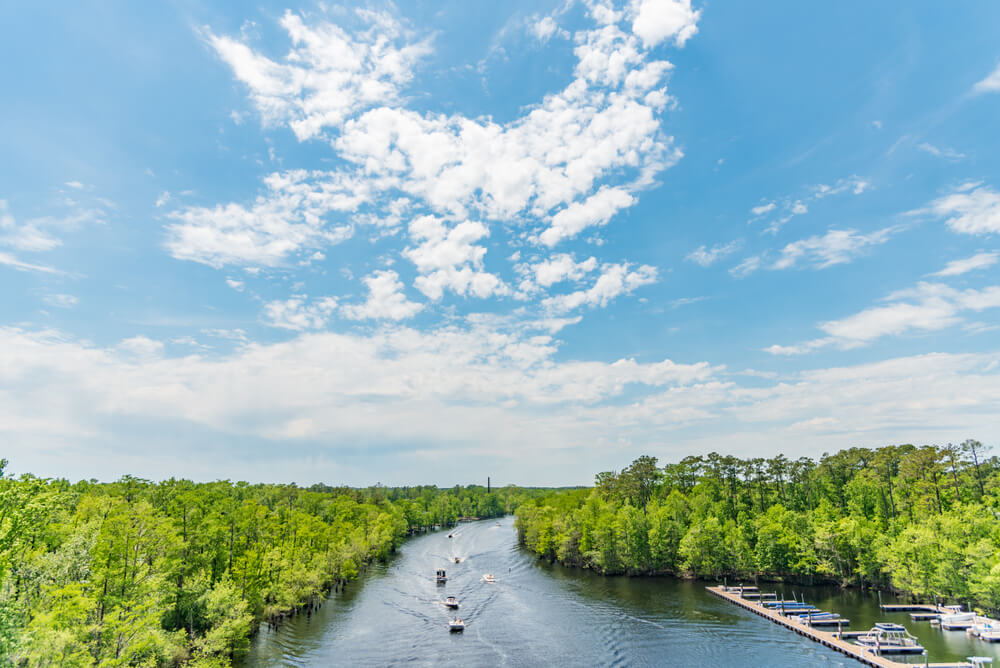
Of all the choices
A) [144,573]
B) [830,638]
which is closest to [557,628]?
[830,638]

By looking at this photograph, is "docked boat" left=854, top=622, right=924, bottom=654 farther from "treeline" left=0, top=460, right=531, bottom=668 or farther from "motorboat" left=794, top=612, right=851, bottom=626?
"treeline" left=0, top=460, right=531, bottom=668

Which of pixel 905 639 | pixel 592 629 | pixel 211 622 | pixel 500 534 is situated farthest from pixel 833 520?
pixel 500 534

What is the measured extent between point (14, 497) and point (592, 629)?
59.5m

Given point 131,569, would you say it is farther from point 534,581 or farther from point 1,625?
point 534,581

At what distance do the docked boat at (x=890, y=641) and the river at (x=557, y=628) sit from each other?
193 centimetres

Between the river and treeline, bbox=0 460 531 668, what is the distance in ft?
20.3

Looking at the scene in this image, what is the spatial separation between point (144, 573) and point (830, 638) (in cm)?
7079

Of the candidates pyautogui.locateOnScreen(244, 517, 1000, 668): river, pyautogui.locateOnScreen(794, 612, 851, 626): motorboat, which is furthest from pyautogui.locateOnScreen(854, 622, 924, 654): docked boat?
pyautogui.locateOnScreen(794, 612, 851, 626): motorboat

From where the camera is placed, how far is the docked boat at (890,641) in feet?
173

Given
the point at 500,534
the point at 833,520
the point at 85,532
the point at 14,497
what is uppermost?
the point at 14,497

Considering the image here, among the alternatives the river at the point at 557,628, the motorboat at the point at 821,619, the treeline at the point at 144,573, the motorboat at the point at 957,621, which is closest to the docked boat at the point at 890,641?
the river at the point at 557,628

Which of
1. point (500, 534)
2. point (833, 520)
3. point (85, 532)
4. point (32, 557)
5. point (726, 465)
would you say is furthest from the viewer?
point (500, 534)

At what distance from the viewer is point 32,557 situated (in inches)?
1443

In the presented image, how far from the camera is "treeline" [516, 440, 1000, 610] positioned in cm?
6975
